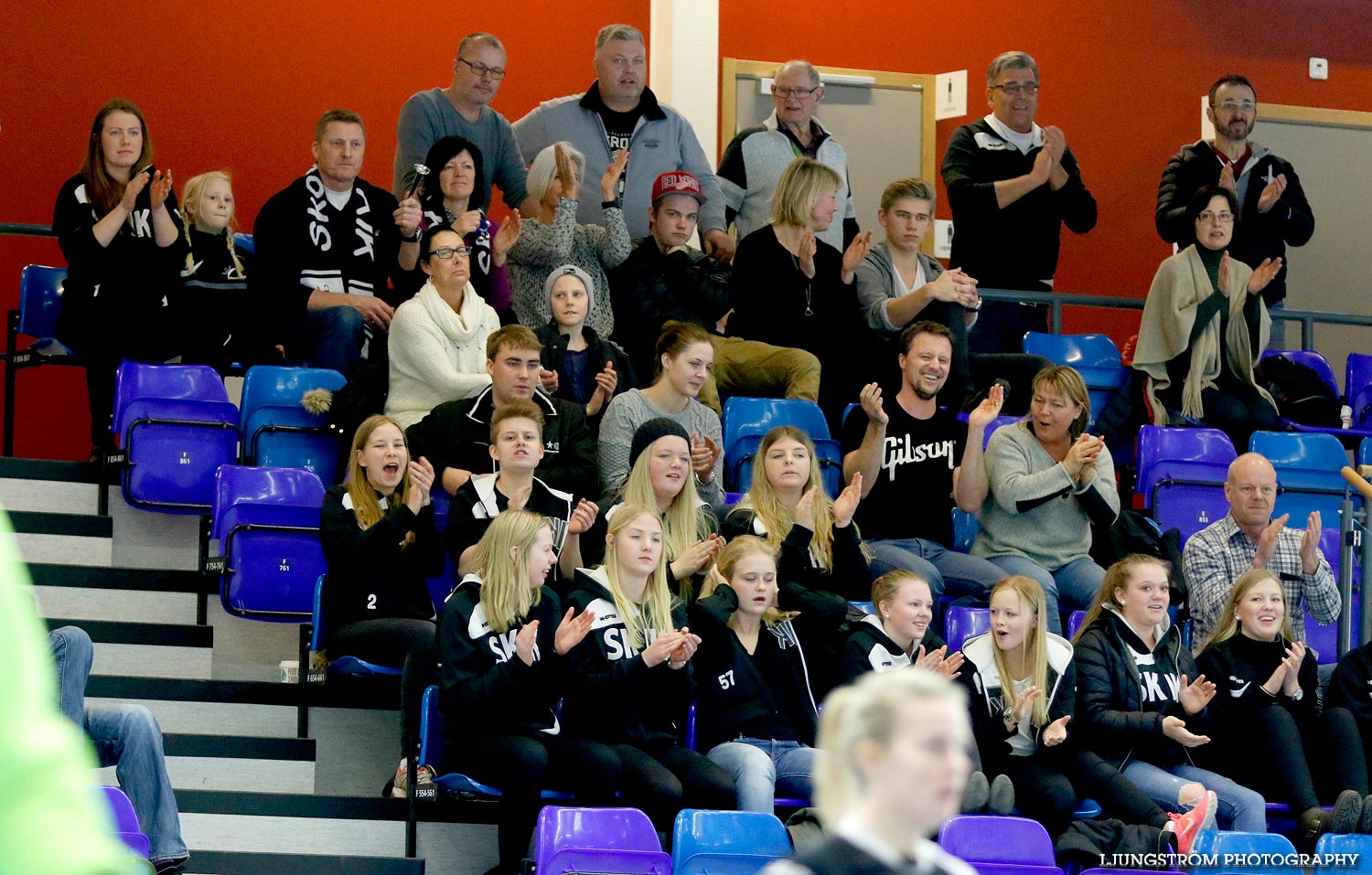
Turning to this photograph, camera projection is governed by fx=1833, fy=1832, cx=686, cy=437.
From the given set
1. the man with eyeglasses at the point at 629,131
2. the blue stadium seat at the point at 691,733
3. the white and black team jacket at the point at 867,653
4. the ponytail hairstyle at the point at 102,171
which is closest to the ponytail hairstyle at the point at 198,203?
the ponytail hairstyle at the point at 102,171

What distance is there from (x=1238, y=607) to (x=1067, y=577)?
60 cm

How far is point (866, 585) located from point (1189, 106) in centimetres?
576

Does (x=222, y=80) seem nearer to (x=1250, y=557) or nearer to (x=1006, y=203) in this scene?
(x=1006, y=203)

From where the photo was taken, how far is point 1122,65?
33.7ft

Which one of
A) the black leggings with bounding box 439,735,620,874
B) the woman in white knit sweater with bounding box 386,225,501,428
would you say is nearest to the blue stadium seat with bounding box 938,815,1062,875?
the black leggings with bounding box 439,735,620,874

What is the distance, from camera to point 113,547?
6.08 metres

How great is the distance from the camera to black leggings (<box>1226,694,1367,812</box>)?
538 cm

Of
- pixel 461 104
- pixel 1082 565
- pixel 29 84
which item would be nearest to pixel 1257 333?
pixel 1082 565

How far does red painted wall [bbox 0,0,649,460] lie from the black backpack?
3.72 m

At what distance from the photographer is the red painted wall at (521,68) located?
8578mm

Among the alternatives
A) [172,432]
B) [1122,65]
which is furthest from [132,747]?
[1122,65]

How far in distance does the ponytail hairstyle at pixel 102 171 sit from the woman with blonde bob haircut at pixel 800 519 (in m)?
2.53

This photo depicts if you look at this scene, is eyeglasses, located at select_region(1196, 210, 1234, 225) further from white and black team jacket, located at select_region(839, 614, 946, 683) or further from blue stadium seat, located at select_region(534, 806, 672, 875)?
blue stadium seat, located at select_region(534, 806, 672, 875)

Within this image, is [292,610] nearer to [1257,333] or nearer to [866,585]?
[866,585]
